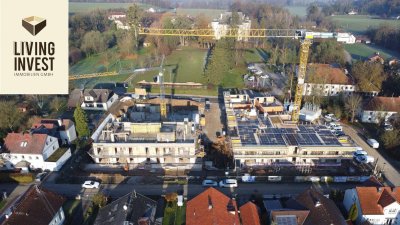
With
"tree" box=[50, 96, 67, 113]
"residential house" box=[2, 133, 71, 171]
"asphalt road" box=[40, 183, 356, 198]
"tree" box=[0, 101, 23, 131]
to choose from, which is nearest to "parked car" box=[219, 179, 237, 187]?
"asphalt road" box=[40, 183, 356, 198]

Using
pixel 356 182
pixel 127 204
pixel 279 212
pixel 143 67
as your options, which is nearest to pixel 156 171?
pixel 127 204

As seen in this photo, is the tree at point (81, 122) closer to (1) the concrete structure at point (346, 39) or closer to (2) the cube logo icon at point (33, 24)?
(2) the cube logo icon at point (33, 24)

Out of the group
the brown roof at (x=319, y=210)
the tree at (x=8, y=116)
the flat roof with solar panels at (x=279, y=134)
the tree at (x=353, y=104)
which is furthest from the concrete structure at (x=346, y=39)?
the tree at (x=8, y=116)

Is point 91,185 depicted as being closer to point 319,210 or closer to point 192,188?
point 192,188

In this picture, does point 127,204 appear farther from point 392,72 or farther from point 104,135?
point 392,72

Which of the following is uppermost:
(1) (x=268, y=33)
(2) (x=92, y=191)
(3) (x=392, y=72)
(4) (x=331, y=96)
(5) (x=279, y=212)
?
(1) (x=268, y=33)

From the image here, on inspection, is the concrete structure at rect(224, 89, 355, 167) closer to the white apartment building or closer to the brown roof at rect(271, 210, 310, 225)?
the white apartment building
